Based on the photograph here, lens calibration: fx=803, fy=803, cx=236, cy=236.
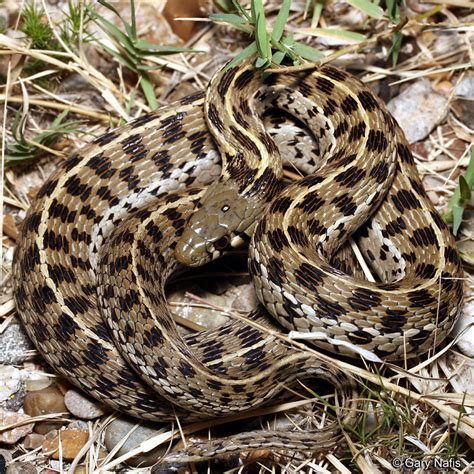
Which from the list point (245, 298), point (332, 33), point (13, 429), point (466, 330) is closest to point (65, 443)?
point (13, 429)

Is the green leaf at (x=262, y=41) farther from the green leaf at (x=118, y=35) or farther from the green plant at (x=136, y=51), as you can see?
the green leaf at (x=118, y=35)

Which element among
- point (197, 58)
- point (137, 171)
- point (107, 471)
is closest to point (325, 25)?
point (197, 58)

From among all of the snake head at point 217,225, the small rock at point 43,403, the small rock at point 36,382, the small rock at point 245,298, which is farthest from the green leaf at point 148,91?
the small rock at point 43,403

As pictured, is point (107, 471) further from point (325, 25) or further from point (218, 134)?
point (325, 25)

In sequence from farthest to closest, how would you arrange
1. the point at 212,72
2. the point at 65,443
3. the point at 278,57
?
the point at 212,72 → the point at 278,57 → the point at 65,443

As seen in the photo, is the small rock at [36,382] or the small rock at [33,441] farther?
the small rock at [36,382]

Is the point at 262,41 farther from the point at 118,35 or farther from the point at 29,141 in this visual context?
the point at 29,141
